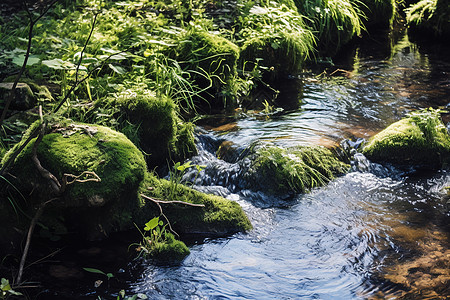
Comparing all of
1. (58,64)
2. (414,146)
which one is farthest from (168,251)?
(414,146)

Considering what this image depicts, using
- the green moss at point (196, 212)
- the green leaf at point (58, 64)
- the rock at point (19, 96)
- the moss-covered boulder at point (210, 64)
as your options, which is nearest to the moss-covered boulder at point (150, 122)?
the green leaf at point (58, 64)

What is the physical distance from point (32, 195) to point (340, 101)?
483 cm

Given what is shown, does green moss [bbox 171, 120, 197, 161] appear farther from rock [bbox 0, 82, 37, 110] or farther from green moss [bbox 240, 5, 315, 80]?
green moss [bbox 240, 5, 315, 80]

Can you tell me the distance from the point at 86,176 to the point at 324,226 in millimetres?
2148

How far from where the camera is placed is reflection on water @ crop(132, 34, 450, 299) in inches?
140

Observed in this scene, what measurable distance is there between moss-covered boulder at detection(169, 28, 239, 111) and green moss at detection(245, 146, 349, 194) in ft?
5.69

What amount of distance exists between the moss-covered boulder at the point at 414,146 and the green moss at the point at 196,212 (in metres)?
2.20

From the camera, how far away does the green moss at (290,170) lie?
5.04 m

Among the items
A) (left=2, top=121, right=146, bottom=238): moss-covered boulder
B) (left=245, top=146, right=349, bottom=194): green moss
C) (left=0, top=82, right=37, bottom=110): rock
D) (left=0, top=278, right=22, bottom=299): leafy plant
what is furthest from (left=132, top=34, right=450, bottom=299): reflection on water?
(left=0, top=82, right=37, bottom=110): rock

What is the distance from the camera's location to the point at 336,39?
373 inches

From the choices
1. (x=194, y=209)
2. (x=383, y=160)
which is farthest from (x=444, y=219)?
(x=194, y=209)

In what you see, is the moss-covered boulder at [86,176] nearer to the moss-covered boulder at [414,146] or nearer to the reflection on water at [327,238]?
the reflection on water at [327,238]

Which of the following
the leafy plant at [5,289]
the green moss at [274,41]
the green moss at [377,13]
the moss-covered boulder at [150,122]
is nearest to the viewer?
the leafy plant at [5,289]

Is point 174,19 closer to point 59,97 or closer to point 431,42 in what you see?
point 59,97
